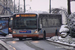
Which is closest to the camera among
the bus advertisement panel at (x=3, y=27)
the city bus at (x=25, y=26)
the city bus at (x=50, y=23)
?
the city bus at (x=25, y=26)

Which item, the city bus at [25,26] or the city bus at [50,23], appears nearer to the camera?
the city bus at [25,26]

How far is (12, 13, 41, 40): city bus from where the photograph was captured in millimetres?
23281

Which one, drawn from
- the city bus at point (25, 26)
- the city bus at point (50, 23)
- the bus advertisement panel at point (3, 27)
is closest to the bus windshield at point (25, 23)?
the city bus at point (25, 26)

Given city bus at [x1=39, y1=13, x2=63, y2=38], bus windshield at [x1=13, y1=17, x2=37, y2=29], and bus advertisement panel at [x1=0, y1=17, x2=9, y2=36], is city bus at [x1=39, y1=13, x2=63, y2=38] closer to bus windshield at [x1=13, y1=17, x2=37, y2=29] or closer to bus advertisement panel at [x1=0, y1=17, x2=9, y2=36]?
bus windshield at [x1=13, y1=17, x2=37, y2=29]

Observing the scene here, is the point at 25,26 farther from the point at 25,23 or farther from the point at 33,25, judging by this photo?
the point at 33,25

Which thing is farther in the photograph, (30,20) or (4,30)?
(4,30)

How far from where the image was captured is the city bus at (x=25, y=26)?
2328 centimetres

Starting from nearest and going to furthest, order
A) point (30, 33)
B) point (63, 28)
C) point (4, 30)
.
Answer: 1. point (63, 28)
2. point (30, 33)
3. point (4, 30)

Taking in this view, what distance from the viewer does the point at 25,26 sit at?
23.7 m

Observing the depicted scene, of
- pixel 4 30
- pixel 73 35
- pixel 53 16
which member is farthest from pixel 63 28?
pixel 4 30

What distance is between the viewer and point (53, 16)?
25.9 meters

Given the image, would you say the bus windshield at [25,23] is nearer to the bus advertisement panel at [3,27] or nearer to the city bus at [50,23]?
the city bus at [50,23]

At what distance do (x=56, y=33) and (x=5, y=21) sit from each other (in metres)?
→ 11.5

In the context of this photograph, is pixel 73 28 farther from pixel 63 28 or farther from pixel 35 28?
pixel 35 28
